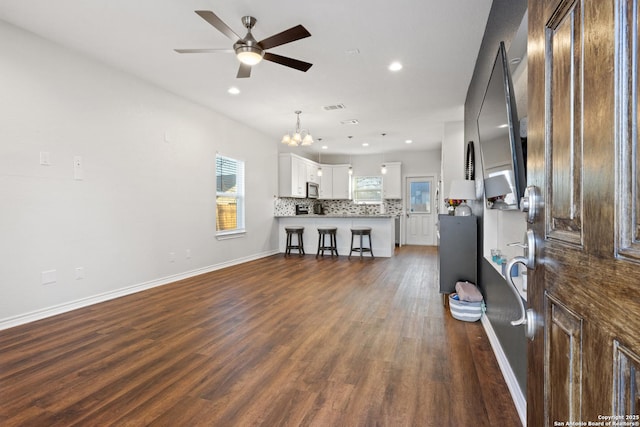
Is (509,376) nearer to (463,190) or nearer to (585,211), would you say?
(585,211)

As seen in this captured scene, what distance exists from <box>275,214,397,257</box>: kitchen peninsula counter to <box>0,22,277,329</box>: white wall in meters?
2.50

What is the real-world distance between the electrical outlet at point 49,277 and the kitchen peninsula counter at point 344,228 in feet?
15.4

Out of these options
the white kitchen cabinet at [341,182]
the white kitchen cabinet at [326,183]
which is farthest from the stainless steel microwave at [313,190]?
the white kitchen cabinet at [341,182]

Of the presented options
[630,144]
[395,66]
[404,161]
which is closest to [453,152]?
[395,66]

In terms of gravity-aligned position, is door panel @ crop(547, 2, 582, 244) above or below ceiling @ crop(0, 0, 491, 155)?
below

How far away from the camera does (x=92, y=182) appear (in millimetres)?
3592

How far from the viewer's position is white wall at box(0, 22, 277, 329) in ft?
9.72

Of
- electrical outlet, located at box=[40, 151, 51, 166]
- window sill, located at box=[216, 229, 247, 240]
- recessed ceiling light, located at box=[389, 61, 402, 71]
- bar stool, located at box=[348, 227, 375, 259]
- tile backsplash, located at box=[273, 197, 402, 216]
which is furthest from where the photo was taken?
tile backsplash, located at box=[273, 197, 402, 216]

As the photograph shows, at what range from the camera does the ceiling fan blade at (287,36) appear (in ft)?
8.38

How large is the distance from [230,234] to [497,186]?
15.9ft

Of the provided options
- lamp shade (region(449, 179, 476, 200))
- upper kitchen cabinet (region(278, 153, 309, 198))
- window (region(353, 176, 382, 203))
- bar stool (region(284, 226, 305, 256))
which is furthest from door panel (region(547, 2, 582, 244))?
window (region(353, 176, 382, 203))

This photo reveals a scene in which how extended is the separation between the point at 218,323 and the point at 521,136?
276cm

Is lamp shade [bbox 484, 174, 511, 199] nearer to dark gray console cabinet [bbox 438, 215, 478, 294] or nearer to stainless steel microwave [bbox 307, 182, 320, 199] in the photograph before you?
dark gray console cabinet [bbox 438, 215, 478, 294]

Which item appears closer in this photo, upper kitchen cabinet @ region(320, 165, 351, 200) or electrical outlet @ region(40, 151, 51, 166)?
electrical outlet @ region(40, 151, 51, 166)
